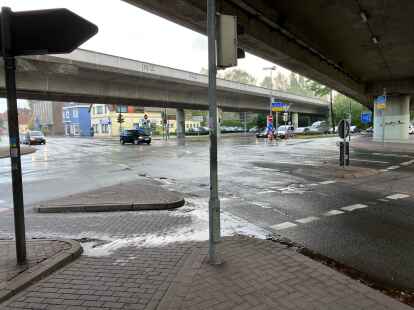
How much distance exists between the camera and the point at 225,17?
4062 millimetres

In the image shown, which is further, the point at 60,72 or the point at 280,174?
the point at 60,72

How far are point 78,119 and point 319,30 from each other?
8355 cm

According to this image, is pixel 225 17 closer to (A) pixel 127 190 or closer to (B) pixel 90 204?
(B) pixel 90 204

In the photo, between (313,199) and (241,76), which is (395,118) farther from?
(241,76)

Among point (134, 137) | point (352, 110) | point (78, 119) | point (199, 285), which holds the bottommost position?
point (199, 285)

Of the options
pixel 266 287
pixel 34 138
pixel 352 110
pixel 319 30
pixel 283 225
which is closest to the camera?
pixel 266 287

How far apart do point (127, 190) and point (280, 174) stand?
6.27 meters

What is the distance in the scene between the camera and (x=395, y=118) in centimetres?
3256

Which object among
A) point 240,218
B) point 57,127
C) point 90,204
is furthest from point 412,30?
point 57,127

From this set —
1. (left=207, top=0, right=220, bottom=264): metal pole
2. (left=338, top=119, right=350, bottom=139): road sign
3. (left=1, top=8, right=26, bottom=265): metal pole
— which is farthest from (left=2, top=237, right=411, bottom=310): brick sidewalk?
(left=338, top=119, right=350, bottom=139): road sign

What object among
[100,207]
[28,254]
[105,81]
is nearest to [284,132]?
[105,81]

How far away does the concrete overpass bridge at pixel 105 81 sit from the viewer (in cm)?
2432

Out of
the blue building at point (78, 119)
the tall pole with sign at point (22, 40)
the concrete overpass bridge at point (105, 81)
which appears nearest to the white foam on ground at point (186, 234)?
the tall pole with sign at point (22, 40)

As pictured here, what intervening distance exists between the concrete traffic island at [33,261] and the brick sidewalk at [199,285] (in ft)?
0.35
